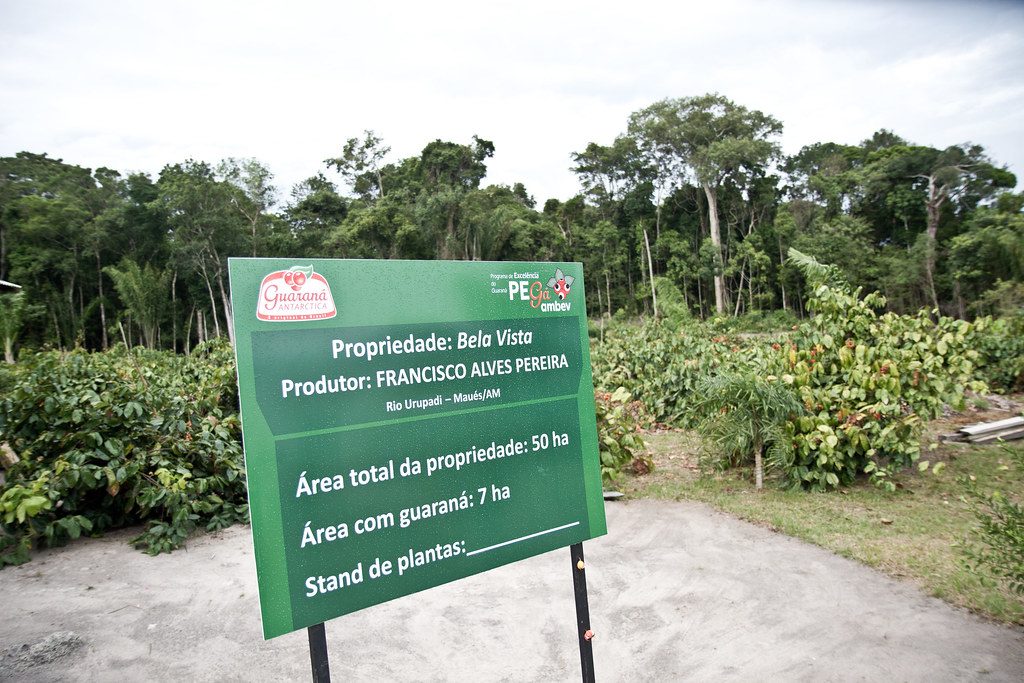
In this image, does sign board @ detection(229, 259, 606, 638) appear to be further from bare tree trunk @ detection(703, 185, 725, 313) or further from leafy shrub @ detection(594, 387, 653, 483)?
bare tree trunk @ detection(703, 185, 725, 313)

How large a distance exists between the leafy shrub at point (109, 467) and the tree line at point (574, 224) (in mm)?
23696

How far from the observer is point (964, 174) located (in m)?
30.7

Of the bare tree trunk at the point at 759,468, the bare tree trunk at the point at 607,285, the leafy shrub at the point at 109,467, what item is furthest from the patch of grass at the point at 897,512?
the bare tree trunk at the point at 607,285

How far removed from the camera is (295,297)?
6.23 ft

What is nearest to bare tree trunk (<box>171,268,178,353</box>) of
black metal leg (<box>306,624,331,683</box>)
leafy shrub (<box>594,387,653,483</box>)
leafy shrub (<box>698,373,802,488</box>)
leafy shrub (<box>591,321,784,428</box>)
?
leafy shrub (<box>591,321,784,428</box>)

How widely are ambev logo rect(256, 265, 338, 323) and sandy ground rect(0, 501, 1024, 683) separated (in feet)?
7.29

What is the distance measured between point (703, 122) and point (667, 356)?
31.5 meters

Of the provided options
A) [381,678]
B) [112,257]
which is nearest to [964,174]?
[381,678]

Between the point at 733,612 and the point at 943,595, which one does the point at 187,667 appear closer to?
the point at 733,612

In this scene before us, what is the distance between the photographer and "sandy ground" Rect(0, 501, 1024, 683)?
10.6 ft

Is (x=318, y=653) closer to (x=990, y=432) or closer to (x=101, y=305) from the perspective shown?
(x=990, y=432)

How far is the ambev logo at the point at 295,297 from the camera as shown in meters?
1.85

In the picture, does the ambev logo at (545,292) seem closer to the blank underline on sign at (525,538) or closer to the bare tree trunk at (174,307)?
the blank underline on sign at (525,538)

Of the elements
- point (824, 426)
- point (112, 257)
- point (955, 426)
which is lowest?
point (955, 426)
